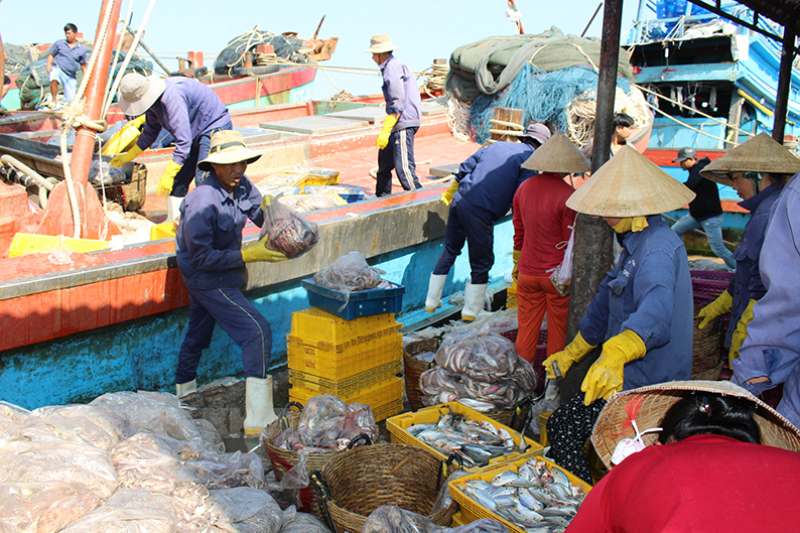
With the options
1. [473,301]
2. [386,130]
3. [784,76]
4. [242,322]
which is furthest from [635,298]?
[386,130]

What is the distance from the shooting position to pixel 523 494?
2.85 metres

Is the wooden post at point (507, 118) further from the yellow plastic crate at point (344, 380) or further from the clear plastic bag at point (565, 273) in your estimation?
the yellow plastic crate at point (344, 380)

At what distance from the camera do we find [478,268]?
579 centimetres

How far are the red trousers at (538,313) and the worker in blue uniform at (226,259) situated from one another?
192 cm

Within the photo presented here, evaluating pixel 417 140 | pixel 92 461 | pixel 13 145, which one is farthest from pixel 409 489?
pixel 417 140

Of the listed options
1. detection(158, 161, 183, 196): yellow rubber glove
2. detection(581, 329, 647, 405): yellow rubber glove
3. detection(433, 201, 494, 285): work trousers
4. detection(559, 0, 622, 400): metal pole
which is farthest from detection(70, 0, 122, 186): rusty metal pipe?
detection(581, 329, 647, 405): yellow rubber glove

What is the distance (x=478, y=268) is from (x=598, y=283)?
224cm

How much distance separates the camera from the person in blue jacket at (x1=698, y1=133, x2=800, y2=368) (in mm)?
3947

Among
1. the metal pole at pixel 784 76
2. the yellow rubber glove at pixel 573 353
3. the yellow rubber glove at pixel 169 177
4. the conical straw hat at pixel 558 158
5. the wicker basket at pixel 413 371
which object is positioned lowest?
the wicker basket at pixel 413 371

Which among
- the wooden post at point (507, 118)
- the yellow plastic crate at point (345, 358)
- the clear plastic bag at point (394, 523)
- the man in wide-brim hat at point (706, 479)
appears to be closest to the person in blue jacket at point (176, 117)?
the yellow plastic crate at point (345, 358)

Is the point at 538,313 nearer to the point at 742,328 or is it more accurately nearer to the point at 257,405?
the point at 742,328

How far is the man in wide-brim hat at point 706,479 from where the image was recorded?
44.1 inches

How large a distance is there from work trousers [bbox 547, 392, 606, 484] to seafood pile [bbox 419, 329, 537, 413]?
793 millimetres

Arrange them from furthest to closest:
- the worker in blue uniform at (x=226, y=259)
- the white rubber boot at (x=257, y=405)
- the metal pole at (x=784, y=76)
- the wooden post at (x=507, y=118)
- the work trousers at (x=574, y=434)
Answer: the wooden post at (x=507, y=118) → the metal pole at (x=784, y=76) → the white rubber boot at (x=257, y=405) → the worker in blue uniform at (x=226, y=259) → the work trousers at (x=574, y=434)
